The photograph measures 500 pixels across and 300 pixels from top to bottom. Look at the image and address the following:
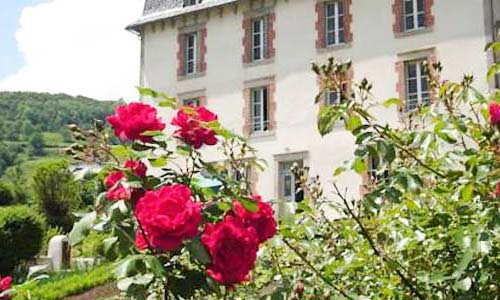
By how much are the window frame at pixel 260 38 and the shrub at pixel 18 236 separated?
27.3 feet

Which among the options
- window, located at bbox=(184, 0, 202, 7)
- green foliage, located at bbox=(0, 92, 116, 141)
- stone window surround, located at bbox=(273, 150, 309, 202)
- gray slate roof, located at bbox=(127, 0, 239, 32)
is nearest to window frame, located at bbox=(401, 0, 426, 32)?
stone window surround, located at bbox=(273, 150, 309, 202)

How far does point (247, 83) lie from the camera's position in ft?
66.9

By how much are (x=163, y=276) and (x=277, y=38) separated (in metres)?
18.5

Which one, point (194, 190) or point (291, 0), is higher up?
point (291, 0)

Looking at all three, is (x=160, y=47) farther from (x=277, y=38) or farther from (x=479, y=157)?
(x=479, y=157)

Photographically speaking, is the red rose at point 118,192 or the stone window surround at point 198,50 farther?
the stone window surround at point 198,50

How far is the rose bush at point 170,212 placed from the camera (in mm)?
2008

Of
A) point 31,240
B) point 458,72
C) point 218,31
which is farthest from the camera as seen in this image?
point 218,31

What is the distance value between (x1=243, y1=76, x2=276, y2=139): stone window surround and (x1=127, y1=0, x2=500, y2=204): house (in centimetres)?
3

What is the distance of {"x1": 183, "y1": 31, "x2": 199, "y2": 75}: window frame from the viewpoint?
21875mm

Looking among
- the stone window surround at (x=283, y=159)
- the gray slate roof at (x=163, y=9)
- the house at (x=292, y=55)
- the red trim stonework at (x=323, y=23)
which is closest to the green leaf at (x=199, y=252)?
the house at (x=292, y=55)

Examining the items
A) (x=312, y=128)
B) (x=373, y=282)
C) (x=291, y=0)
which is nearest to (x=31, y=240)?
(x=312, y=128)

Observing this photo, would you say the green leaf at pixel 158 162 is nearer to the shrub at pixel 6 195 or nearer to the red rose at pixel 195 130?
the red rose at pixel 195 130

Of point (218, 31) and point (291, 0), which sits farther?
point (218, 31)
